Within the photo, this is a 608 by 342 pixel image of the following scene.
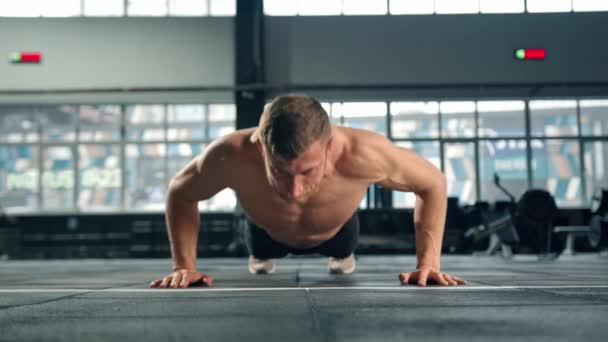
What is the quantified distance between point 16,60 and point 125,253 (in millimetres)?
3687

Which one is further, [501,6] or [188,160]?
[188,160]

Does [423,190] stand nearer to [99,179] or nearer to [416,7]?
[416,7]

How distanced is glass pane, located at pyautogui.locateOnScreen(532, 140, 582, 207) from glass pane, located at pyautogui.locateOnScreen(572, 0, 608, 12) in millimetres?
2205

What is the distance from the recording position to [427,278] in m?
2.37

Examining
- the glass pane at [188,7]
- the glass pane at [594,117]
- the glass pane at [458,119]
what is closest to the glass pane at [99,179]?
the glass pane at [188,7]

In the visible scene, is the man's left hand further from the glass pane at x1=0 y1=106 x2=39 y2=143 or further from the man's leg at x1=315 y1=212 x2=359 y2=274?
the glass pane at x1=0 y1=106 x2=39 y2=143

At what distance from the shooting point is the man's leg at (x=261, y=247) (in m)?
3.26

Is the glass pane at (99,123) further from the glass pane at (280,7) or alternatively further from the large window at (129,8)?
the glass pane at (280,7)

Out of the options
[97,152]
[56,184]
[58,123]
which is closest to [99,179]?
[97,152]

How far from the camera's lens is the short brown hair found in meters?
1.94

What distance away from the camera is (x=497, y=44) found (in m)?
10.3

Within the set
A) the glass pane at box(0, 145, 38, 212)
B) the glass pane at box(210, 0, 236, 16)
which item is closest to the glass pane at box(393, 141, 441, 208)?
the glass pane at box(210, 0, 236, 16)

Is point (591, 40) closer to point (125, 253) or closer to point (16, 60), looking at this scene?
point (125, 253)

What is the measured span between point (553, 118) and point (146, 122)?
6.91 metres
